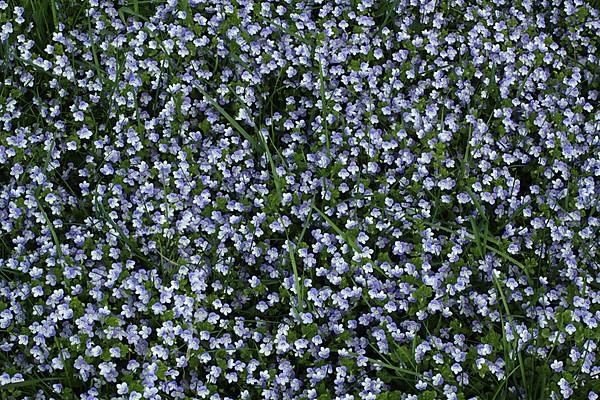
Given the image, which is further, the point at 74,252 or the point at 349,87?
the point at 349,87

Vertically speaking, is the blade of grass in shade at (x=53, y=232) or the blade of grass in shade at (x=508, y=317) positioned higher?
the blade of grass in shade at (x=53, y=232)

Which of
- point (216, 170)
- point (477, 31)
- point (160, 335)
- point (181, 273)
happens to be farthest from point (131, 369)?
point (477, 31)

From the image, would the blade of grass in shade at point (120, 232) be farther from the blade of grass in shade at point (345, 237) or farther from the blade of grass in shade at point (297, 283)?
the blade of grass in shade at point (345, 237)

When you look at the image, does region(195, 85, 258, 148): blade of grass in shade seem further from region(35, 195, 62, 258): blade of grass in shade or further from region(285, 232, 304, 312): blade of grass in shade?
region(35, 195, 62, 258): blade of grass in shade

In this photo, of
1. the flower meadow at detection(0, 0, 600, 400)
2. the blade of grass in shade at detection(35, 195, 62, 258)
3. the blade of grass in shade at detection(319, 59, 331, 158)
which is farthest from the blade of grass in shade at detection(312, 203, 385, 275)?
the blade of grass in shade at detection(35, 195, 62, 258)

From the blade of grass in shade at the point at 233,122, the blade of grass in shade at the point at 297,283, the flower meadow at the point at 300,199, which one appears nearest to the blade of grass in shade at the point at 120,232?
the flower meadow at the point at 300,199

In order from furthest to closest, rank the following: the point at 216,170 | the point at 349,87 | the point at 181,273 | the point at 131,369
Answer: the point at 349,87, the point at 216,170, the point at 181,273, the point at 131,369

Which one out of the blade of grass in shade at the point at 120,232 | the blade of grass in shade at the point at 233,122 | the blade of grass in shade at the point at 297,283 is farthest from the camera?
the blade of grass in shade at the point at 233,122

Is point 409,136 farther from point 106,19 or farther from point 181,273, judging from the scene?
point 106,19

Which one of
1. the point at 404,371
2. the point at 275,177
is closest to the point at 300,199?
the point at 275,177
